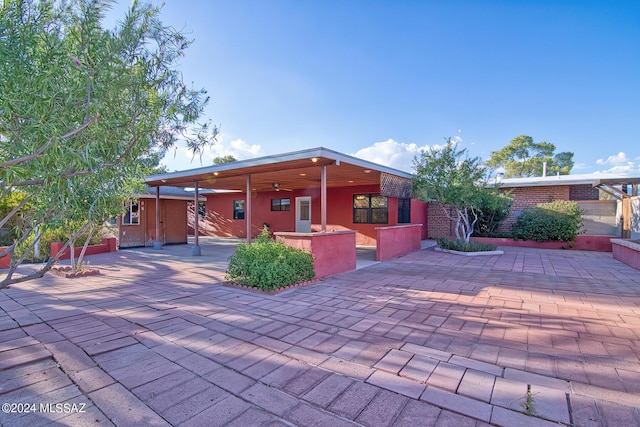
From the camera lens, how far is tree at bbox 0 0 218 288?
162 cm

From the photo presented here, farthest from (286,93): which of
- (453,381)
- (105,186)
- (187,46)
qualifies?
(453,381)

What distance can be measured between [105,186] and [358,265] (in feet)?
20.7

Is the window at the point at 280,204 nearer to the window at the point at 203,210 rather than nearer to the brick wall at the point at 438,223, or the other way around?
the window at the point at 203,210

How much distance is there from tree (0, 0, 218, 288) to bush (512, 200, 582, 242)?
1250 centimetres

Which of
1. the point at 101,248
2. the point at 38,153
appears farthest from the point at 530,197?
the point at 101,248

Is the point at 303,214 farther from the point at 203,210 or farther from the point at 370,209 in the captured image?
the point at 203,210

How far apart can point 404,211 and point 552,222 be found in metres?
5.13

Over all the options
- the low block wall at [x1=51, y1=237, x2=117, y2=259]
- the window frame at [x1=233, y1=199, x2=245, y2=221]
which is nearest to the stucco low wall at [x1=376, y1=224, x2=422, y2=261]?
the window frame at [x1=233, y1=199, x2=245, y2=221]

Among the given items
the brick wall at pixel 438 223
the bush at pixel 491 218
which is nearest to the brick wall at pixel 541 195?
the bush at pixel 491 218

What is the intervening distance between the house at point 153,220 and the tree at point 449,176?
9813 millimetres

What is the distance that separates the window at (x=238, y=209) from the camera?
1623cm

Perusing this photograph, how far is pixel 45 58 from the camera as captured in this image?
1.75 metres

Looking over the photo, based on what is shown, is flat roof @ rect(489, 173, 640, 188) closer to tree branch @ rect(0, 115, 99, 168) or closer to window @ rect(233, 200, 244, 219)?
tree branch @ rect(0, 115, 99, 168)

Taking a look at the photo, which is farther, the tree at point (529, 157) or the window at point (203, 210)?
the tree at point (529, 157)
